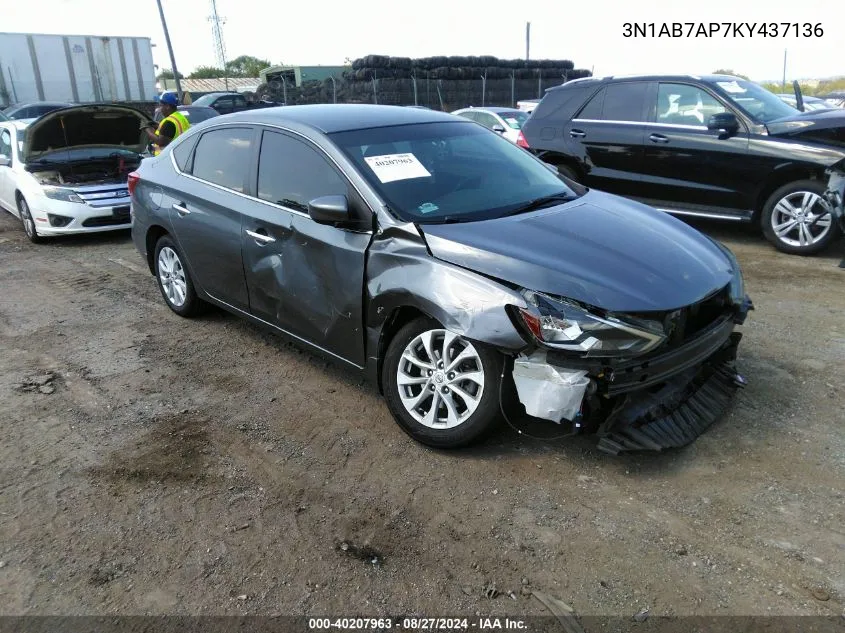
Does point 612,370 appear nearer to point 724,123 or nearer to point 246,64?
point 724,123

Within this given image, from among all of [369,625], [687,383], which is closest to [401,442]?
[369,625]

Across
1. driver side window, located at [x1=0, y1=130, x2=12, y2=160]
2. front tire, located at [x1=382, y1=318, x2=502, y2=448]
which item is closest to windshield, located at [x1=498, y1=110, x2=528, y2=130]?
driver side window, located at [x1=0, y1=130, x2=12, y2=160]

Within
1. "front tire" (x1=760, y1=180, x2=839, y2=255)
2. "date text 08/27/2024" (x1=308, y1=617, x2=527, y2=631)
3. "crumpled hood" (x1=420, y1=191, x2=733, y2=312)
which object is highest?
"crumpled hood" (x1=420, y1=191, x2=733, y2=312)

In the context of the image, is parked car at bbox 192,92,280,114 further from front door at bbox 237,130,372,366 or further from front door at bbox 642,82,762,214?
front door at bbox 237,130,372,366

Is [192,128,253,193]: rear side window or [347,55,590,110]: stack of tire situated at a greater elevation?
[347,55,590,110]: stack of tire

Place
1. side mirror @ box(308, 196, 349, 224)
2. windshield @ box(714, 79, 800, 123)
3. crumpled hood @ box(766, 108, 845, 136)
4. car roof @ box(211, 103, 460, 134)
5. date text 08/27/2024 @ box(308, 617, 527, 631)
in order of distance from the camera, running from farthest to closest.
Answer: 1. windshield @ box(714, 79, 800, 123)
2. crumpled hood @ box(766, 108, 845, 136)
3. car roof @ box(211, 103, 460, 134)
4. side mirror @ box(308, 196, 349, 224)
5. date text 08/27/2024 @ box(308, 617, 527, 631)

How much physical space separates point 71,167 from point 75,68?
66.2ft

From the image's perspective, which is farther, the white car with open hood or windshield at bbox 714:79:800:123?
the white car with open hood

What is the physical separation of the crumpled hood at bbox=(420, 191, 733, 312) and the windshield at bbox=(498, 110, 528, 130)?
407 inches

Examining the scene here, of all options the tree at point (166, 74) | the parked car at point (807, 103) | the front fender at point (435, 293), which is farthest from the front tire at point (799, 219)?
the tree at point (166, 74)

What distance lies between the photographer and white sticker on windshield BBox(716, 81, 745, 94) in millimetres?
7318

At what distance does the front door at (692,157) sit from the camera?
7.02 metres

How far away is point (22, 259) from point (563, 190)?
6.46m

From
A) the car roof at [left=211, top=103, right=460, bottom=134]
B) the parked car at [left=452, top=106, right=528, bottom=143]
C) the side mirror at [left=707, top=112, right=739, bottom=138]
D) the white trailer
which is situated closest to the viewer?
the car roof at [left=211, top=103, right=460, bottom=134]
